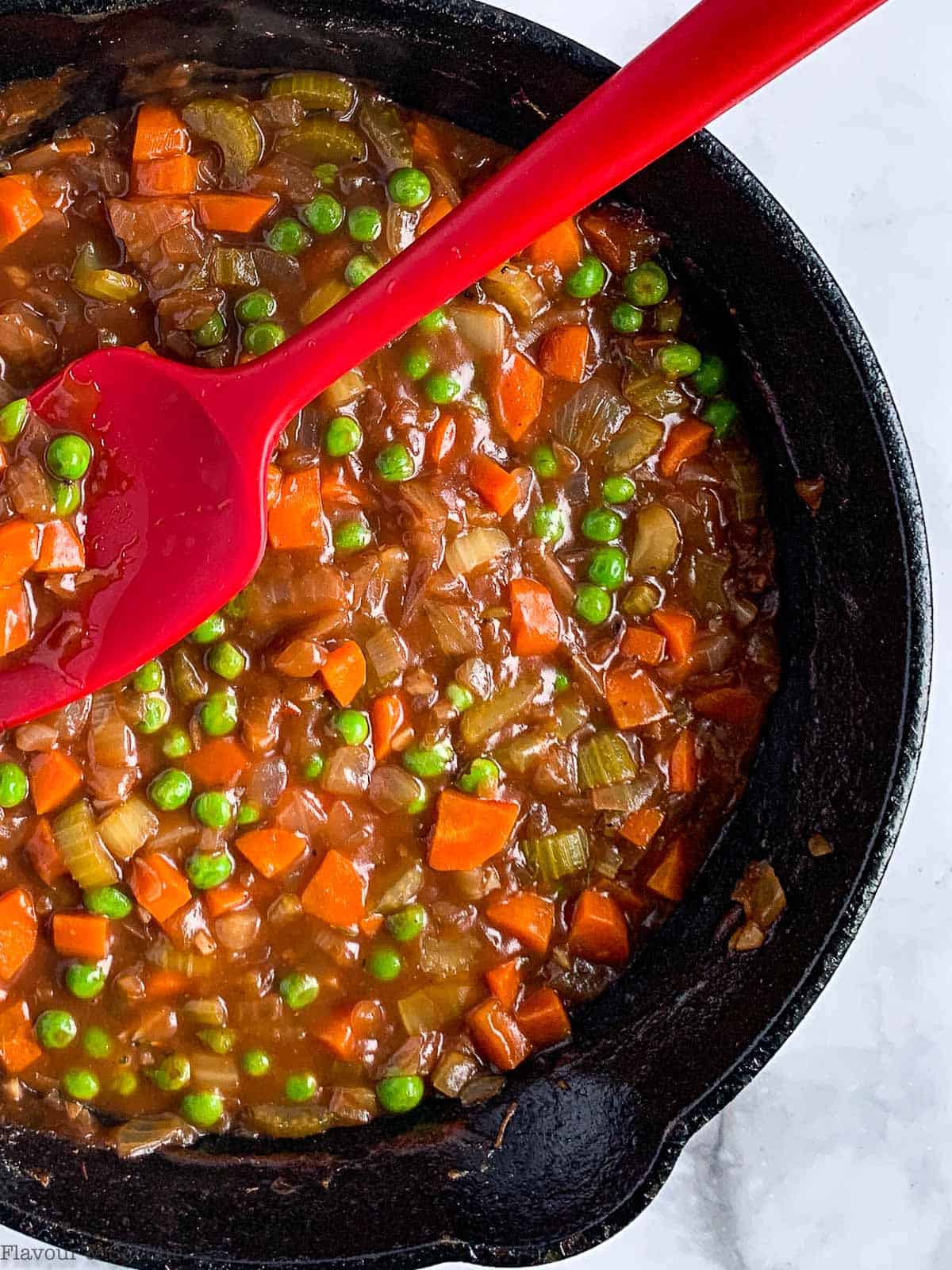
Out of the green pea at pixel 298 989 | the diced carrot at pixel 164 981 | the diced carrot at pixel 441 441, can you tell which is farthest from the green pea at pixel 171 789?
the diced carrot at pixel 441 441

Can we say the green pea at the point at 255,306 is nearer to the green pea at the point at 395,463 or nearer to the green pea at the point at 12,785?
the green pea at the point at 395,463

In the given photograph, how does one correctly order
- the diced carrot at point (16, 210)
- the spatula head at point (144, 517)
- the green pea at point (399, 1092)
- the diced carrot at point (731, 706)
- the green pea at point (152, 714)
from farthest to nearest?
the diced carrot at point (731, 706)
the green pea at point (399, 1092)
the green pea at point (152, 714)
the diced carrot at point (16, 210)
the spatula head at point (144, 517)

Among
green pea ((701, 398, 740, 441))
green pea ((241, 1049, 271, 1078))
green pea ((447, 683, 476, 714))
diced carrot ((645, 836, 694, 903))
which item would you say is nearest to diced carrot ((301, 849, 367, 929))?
green pea ((241, 1049, 271, 1078))

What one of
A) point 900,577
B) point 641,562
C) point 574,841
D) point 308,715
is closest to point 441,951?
point 574,841

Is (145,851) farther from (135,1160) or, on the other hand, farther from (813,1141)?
(813,1141)

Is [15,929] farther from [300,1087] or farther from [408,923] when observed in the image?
[408,923]

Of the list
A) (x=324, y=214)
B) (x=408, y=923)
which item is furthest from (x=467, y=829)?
(x=324, y=214)
